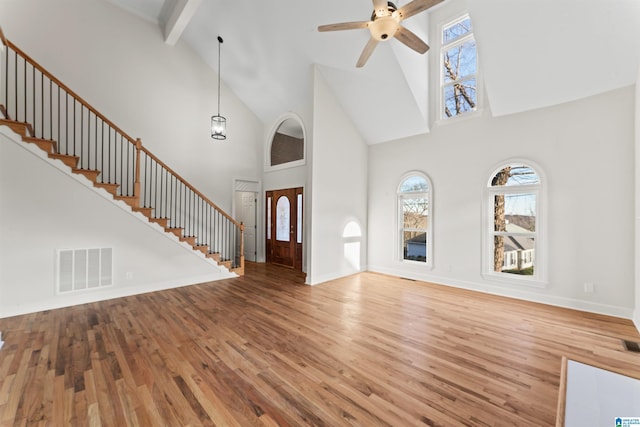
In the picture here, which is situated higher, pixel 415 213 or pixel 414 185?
pixel 414 185

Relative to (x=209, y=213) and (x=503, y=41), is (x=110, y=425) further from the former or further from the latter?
(x=503, y=41)

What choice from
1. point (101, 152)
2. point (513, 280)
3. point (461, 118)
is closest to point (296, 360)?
point (513, 280)

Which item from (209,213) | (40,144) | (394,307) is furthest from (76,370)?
(209,213)

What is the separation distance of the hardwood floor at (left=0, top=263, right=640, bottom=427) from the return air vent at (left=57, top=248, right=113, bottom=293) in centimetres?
38

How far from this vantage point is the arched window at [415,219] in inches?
217

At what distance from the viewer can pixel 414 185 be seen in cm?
578

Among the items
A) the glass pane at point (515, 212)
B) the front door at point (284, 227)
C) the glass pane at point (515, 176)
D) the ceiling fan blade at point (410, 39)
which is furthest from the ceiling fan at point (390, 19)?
the front door at point (284, 227)

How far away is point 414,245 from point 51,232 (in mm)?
6303

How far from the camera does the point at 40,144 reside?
3.73 metres

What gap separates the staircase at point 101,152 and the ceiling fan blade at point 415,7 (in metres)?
4.33

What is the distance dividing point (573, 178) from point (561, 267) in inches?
53.2

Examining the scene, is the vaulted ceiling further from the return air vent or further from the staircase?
the return air vent

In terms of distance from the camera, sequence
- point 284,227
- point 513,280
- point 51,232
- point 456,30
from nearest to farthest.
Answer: point 51,232, point 513,280, point 456,30, point 284,227

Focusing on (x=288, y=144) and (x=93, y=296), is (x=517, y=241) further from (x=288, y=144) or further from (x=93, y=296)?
(x=93, y=296)
